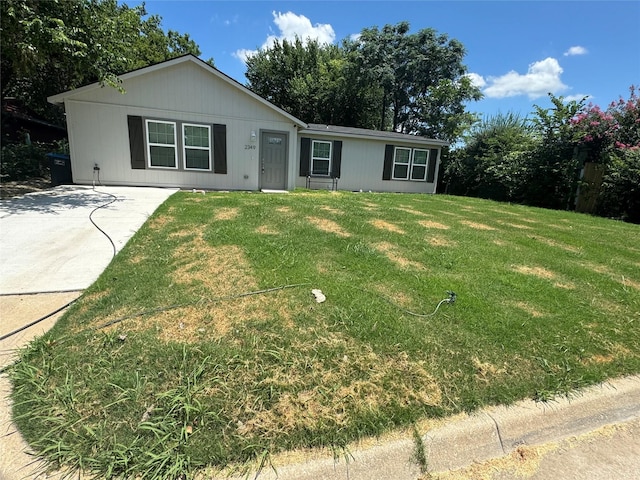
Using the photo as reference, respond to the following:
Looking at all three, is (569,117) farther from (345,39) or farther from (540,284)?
(345,39)

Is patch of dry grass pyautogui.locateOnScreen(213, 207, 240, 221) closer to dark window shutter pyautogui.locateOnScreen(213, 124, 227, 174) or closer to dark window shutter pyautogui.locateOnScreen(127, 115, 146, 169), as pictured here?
dark window shutter pyautogui.locateOnScreen(213, 124, 227, 174)

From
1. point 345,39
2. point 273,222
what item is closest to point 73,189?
point 273,222

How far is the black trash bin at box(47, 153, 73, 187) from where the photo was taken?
1041 cm

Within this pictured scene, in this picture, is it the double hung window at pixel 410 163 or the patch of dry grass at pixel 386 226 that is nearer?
the patch of dry grass at pixel 386 226

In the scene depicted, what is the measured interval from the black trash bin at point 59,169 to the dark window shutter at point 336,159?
30.1ft

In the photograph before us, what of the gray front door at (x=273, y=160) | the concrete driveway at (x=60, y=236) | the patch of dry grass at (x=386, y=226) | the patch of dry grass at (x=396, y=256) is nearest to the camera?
the concrete driveway at (x=60, y=236)

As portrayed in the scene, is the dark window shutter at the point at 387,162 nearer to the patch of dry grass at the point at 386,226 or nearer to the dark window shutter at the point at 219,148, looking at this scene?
the dark window shutter at the point at 219,148

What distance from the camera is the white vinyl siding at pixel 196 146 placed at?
10969 mm

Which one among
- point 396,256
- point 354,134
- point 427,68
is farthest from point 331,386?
point 427,68

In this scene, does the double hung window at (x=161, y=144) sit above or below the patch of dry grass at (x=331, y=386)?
above

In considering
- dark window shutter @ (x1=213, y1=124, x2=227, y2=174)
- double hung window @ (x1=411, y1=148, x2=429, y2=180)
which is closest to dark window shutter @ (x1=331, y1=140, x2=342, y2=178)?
double hung window @ (x1=411, y1=148, x2=429, y2=180)

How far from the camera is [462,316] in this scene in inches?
125

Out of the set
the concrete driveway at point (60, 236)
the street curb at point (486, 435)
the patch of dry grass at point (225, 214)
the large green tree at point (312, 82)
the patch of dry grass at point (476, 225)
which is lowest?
the street curb at point (486, 435)

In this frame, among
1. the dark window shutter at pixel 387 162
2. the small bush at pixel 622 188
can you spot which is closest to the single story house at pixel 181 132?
the dark window shutter at pixel 387 162
